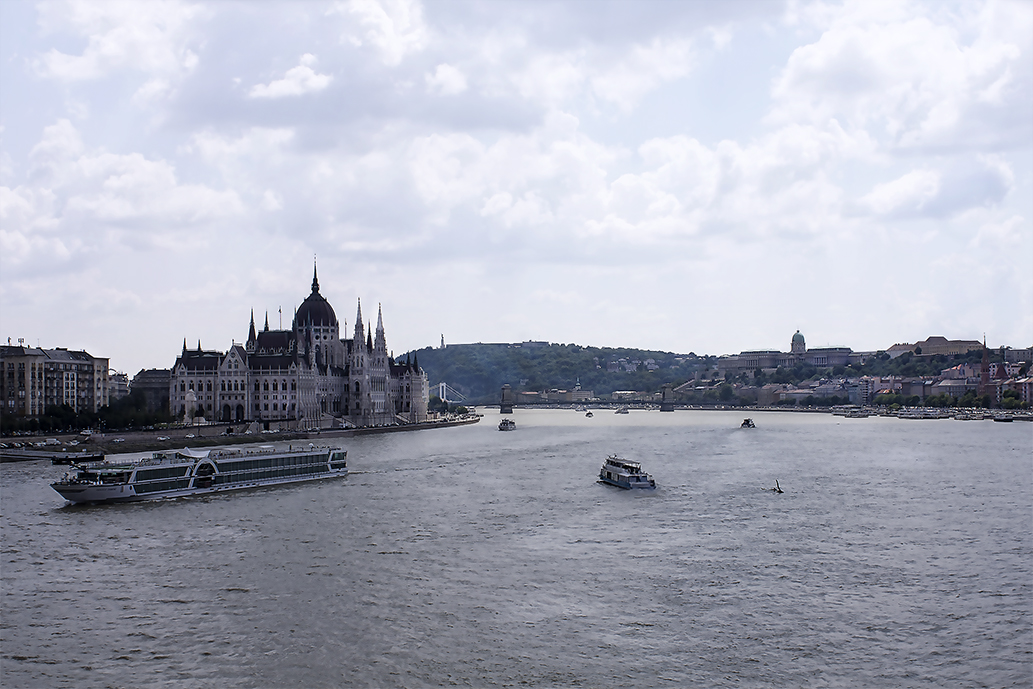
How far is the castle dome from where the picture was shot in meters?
142

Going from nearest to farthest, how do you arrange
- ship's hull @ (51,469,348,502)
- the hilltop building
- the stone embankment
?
ship's hull @ (51,469,348,502), the stone embankment, the hilltop building

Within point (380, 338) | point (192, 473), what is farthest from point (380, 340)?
point (192, 473)

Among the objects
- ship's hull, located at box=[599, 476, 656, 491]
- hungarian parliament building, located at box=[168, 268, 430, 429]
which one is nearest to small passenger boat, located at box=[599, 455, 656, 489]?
ship's hull, located at box=[599, 476, 656, 491]

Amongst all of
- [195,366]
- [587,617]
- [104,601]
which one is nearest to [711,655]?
[587,617]

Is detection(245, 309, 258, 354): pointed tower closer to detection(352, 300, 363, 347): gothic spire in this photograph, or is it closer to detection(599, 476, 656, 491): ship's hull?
detection(352, 300, 363, 347): gothic spire

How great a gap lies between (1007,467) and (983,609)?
151ft

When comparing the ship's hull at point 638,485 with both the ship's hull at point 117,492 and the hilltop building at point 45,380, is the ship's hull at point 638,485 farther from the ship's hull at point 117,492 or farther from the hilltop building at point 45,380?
the hilltop building at point 45,380

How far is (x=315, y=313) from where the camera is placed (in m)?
142

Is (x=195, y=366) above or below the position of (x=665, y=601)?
above

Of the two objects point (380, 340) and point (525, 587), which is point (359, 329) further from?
point (525, 587)

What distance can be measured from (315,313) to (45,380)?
4099 centimetres

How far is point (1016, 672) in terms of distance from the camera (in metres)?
24.0

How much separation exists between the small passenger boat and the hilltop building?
6390 centimetres

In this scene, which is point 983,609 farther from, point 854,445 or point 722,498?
point 854,445
